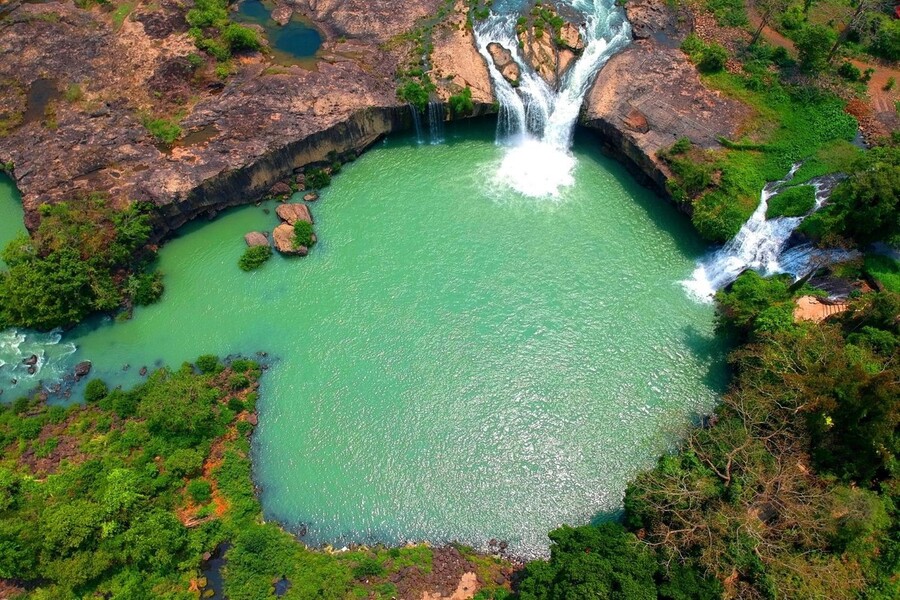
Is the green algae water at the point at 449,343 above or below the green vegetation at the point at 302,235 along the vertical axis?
below

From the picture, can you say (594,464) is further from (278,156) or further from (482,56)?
(482,56)

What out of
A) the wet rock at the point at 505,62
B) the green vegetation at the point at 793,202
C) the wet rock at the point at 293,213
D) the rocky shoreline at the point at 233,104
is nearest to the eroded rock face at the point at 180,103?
the rocky shoreline at the point at 233,104

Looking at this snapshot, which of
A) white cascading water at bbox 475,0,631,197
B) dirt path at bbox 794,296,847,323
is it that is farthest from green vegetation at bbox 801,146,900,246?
white cascading water at bbox 475,0,631,197

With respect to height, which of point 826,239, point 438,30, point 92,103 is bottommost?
point 826,239

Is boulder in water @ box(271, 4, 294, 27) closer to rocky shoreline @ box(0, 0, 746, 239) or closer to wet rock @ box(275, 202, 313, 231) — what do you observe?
rocky shoreline @ box(0, 0, 746, 239)

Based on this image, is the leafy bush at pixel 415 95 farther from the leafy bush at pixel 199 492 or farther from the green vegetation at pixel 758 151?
the leafy bush at pixel 199 492

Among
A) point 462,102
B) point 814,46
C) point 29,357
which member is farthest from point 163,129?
point 814,46

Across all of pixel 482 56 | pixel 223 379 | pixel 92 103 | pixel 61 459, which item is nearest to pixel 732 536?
pixel 223 379
